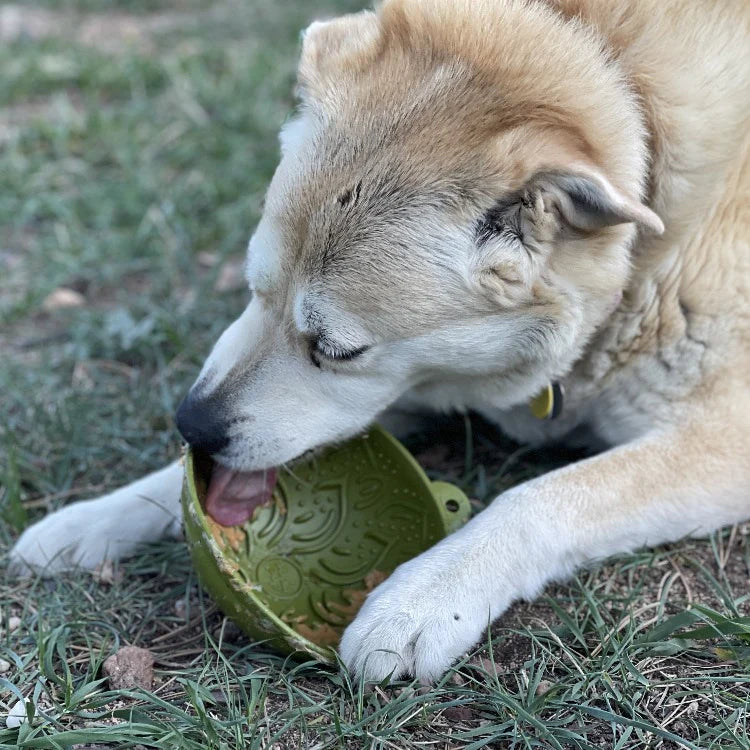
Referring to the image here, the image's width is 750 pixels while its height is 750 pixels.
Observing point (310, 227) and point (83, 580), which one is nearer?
point (310, 227)

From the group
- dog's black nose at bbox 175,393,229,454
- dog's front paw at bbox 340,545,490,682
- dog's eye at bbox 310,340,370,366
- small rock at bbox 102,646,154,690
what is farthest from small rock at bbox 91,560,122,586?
dog's eye at bbox 310,340,370,366

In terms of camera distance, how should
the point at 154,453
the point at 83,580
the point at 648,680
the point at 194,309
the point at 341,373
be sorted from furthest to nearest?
the point at 194,309
the point at 154,453
the point at 83,580
the point at 341,373
the point at 648,680

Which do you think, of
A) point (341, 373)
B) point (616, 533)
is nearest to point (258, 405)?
point (341, 373)

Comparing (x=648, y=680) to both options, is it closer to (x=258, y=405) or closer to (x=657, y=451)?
(x=657, y=451)

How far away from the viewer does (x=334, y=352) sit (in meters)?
2.47

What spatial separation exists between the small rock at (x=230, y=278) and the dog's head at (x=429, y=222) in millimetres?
1546

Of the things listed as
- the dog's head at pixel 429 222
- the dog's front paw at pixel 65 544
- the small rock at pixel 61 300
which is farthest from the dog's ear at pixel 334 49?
the small rock at pixel 61 300

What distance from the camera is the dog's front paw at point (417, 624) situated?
228 cm

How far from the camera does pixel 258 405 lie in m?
2.54

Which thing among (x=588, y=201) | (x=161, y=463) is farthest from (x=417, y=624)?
(x=161, y=463)

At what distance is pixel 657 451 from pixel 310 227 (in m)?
1.18

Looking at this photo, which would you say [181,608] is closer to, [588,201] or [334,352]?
[334,352]

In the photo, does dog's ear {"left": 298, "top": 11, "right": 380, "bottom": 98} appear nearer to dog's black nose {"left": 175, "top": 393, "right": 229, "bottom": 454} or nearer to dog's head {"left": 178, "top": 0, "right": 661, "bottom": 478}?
dog's head {"left": 178, "top": 0, "right": 661, "bottom": 478}

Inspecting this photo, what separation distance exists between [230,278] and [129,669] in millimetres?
2200
